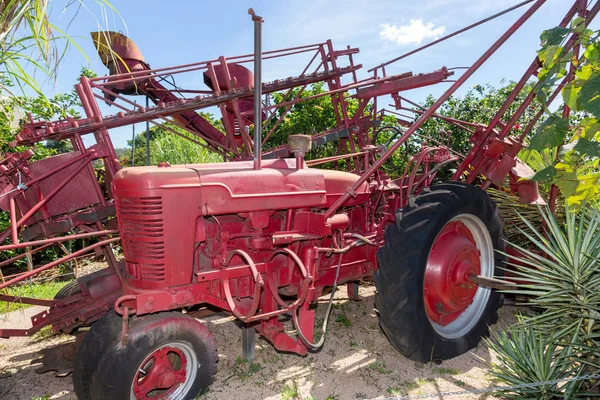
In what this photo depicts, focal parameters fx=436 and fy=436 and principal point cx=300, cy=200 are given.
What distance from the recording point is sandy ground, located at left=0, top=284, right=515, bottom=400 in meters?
3.12

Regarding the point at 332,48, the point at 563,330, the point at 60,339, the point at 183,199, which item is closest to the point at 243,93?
the point at 332,48

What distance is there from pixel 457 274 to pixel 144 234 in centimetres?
241

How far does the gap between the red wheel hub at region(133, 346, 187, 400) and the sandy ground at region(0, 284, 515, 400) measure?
30 centimetres

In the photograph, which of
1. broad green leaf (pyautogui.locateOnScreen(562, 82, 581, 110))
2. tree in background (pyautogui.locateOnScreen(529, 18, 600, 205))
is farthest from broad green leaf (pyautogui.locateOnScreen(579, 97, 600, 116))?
broad green leaf (pyautogui.locateOnScreen(562, 82, 581, 110))

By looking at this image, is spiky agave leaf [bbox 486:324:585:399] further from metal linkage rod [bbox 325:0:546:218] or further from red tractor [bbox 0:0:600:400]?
metal linkage rod [bbox 325:0:546:218]

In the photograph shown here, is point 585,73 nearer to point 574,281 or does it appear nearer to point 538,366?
point 574,281

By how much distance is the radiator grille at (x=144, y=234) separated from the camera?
Result: 8.57 feet

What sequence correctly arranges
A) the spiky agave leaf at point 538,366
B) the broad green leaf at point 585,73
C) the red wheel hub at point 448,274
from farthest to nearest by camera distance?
the red wheel hub at point 448,274, the spiky agave leaf at point 538,366, the broad green leaf at point 585,73

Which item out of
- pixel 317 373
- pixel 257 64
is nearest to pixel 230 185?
pixel 257 64

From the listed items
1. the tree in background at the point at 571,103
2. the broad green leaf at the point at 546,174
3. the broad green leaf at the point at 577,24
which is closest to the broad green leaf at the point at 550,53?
the tree in background at the point at 571,103

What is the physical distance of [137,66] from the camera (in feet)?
19.7

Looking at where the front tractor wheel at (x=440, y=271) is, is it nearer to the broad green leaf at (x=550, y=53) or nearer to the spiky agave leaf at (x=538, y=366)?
the spiky agave leaf at (x=538, y=366)

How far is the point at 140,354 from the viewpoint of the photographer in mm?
2562

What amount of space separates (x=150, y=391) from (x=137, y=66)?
15.0 feet
